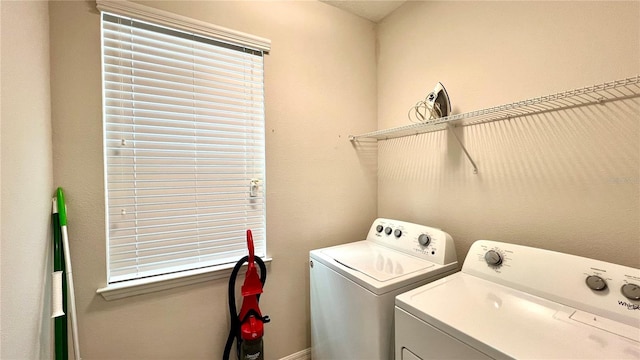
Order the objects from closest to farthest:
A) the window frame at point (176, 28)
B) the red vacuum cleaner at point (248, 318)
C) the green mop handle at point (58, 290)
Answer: the green mop handle at point (58, 290) < the window frame at point (176, 28) < the red vacuum cleaner at point (248, 318)

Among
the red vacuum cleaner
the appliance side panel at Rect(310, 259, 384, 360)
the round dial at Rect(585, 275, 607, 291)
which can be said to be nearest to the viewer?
the round dial at Rect(585, 275, 607, 291)

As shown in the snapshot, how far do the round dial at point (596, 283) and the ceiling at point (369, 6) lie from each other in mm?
1914

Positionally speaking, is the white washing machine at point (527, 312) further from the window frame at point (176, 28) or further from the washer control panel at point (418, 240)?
the window frame at point (176, 28)

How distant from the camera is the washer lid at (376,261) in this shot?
122cm

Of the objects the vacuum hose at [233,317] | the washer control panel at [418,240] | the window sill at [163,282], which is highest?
the washer control panel at [418,240]

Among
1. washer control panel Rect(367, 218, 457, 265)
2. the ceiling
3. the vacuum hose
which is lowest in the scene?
the vacuum hose

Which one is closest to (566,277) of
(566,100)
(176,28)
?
(566,100)

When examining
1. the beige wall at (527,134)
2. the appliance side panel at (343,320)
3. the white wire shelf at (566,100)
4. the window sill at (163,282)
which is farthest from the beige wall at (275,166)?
the white wire shelf at (566,100)

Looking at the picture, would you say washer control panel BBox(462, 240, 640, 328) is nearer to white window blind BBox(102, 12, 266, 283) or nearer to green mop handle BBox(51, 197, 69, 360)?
white window blind BBox(102, 12, 266, 283)

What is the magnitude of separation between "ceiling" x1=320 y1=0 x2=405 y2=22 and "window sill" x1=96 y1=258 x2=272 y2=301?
197 centimetres

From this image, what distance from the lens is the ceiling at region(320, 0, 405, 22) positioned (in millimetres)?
1795

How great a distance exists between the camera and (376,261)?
4.58ft

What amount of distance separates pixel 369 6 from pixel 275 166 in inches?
55.3

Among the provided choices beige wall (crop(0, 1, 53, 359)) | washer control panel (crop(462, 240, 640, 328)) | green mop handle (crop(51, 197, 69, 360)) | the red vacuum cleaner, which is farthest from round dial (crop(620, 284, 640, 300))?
green mop handle (crop(51, 197, 69, 360))
